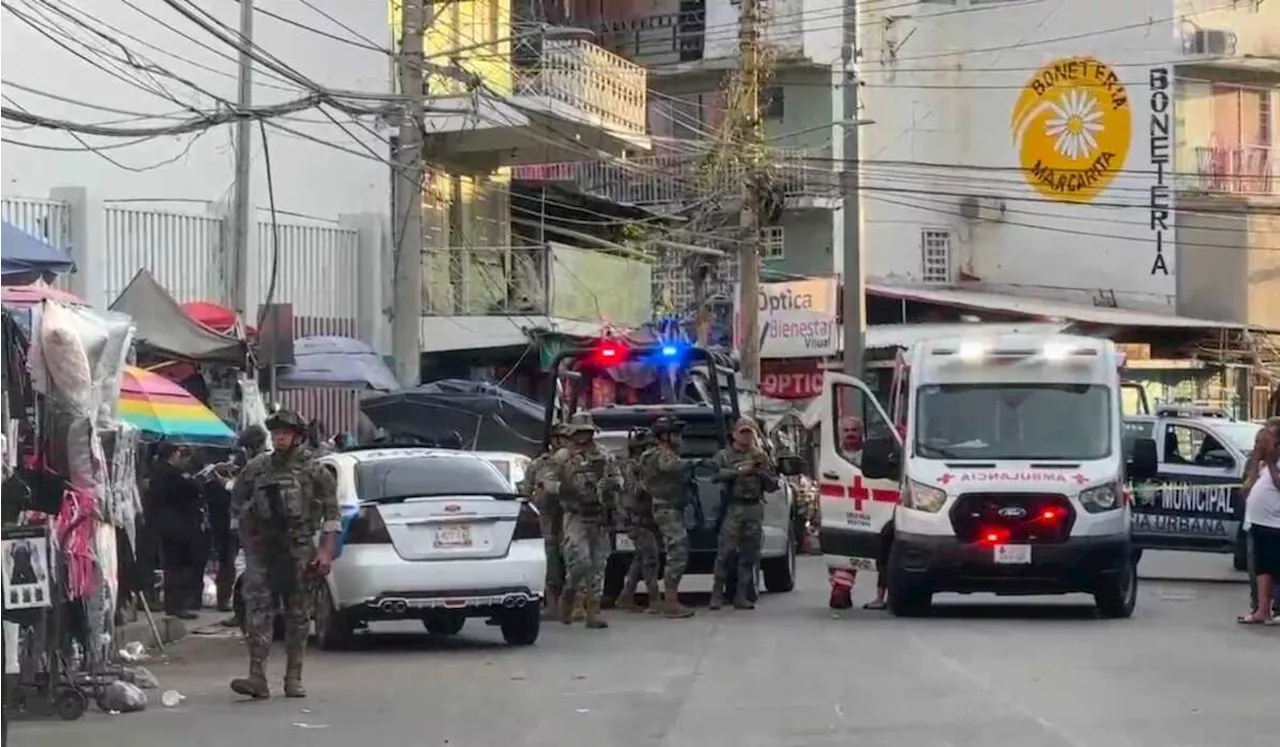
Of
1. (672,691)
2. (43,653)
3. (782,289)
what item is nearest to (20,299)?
(43,653)

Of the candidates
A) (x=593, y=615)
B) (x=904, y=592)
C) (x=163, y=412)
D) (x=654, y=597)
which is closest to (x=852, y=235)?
(x=654, y=597)

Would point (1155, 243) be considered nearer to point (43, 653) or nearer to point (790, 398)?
point (790, 398)

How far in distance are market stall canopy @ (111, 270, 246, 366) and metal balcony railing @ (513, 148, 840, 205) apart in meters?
14.1

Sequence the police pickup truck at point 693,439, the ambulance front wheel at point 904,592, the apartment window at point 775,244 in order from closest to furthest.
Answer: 1. the ambulance front wheel at point 904,592
2. the police pickup truck at point 693,439
3. the apartment window at point 775,244

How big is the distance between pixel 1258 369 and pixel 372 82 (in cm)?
2186

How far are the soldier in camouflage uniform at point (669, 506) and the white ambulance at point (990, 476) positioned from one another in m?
1.38

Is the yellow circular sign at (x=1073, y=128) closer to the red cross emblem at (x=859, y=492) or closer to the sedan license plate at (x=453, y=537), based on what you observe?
the red cross emblem at (x=859, y=492)

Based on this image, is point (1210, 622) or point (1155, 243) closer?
point (1210, 622)

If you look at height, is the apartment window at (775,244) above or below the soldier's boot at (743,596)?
above

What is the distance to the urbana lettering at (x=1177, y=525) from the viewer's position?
23.9 meters

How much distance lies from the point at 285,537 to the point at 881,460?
7.15 metres

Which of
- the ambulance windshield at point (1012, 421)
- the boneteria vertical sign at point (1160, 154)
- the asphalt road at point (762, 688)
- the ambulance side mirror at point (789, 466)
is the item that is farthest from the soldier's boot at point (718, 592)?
the boneteria vertical sign at point (1160, 154)

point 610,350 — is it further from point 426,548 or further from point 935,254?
point 935,254

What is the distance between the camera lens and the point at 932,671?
562 inches
